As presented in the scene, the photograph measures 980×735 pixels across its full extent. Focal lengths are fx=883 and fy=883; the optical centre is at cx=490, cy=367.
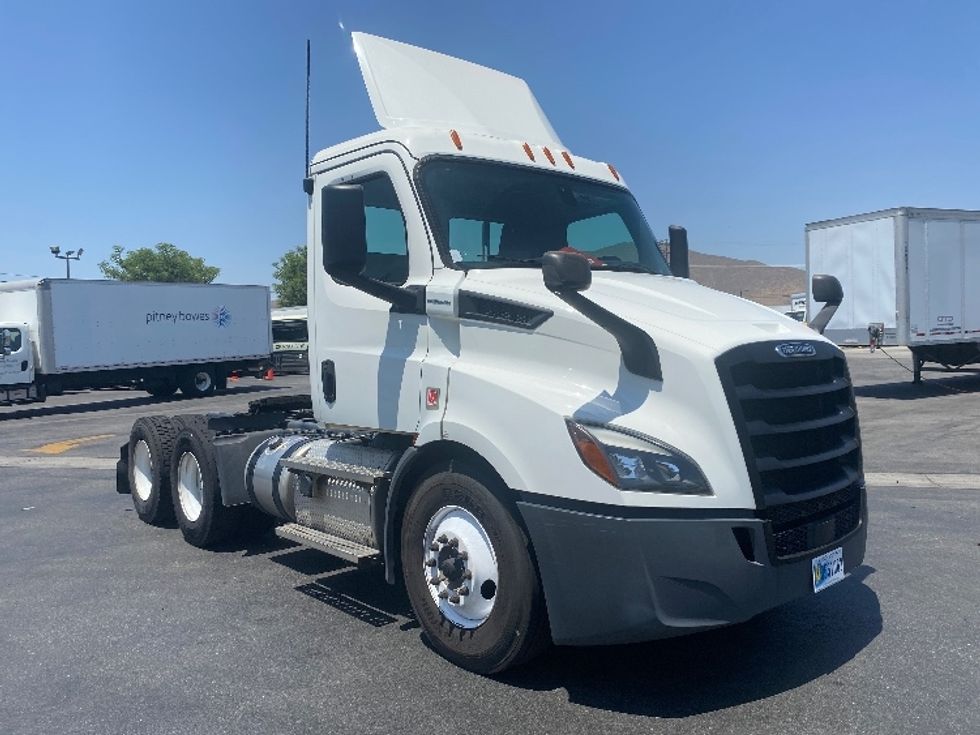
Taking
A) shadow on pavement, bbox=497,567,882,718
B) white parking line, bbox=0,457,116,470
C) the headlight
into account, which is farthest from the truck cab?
the headlight

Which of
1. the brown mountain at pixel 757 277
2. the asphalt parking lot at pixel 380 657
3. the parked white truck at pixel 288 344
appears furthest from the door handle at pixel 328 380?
the brown mountain at pixel 757 277

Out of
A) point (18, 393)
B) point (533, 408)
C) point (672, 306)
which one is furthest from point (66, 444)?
point (672, 306)

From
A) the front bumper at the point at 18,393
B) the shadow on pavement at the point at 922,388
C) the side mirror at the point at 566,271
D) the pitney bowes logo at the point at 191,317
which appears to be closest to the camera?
the side mirror at the point at 566,271

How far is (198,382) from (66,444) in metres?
12.5

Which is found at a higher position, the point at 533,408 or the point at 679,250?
the point at 679,250

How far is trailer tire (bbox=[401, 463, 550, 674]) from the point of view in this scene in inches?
159

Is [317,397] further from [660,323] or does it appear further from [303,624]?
[660,323]

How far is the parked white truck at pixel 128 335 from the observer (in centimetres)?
2289

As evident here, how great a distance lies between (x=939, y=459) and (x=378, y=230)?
29.7 ft

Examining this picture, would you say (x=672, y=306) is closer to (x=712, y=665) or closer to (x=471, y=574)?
(x=471, y=574)

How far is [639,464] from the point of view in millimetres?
3734

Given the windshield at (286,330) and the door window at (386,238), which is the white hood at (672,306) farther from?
the windshield at (286,330)

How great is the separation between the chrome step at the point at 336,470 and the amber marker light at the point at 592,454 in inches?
57.1

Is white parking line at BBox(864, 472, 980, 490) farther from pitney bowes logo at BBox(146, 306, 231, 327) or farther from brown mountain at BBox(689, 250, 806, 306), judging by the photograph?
brown mountain at BBox(689, 250, 806, 306)
